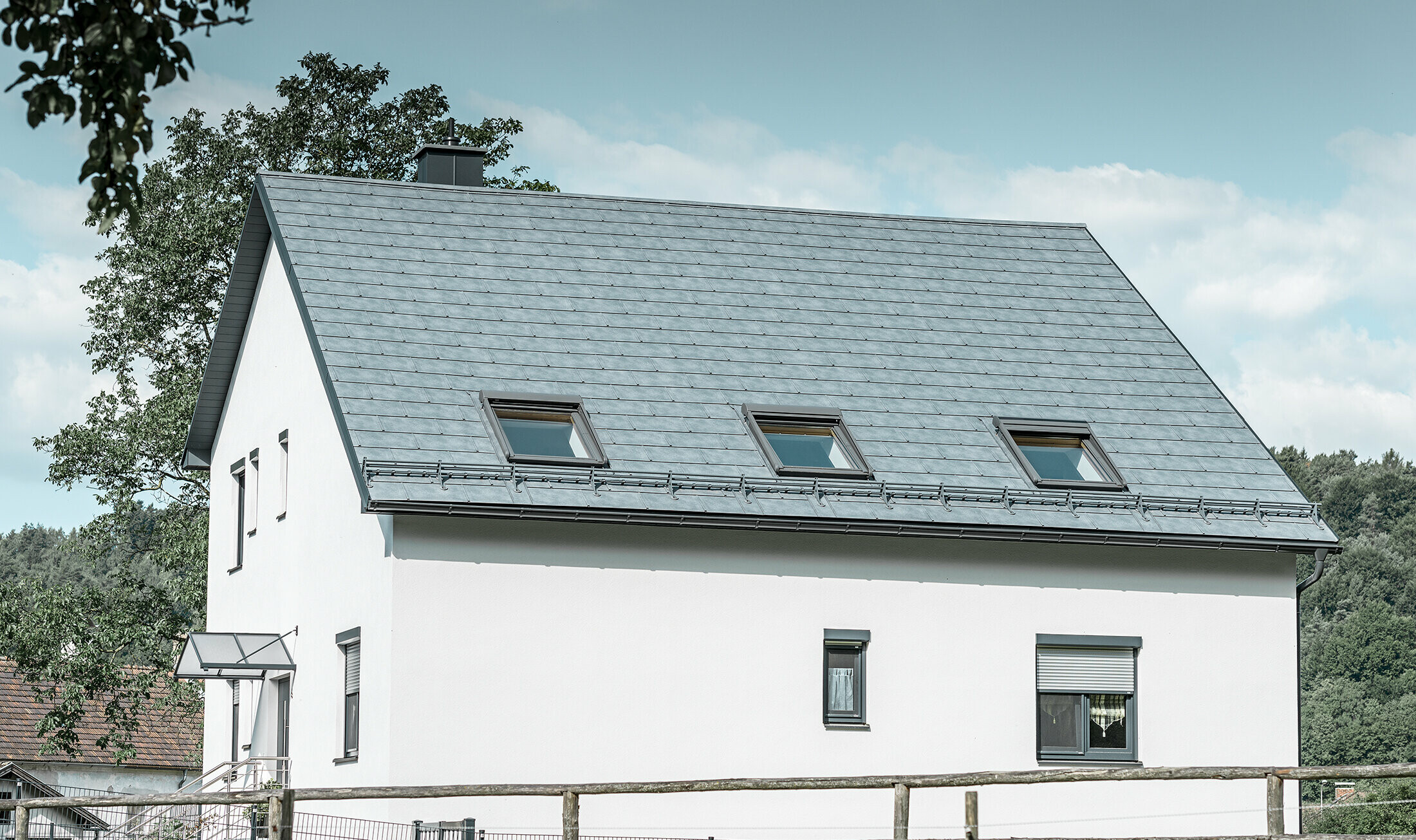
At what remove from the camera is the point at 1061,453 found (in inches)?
810

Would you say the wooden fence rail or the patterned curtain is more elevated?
the patterned curtain

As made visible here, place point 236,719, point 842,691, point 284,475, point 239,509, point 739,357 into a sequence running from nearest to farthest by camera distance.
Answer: point 842,691 < point 739,357 < point 284,475 < point 236,719 < point 239,509

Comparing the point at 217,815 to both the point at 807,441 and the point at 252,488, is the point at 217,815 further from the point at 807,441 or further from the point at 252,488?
the point at 807,441

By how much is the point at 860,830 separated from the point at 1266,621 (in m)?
5.19

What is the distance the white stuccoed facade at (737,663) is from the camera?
17.7 meters

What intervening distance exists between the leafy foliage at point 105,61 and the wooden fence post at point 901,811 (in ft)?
23.7

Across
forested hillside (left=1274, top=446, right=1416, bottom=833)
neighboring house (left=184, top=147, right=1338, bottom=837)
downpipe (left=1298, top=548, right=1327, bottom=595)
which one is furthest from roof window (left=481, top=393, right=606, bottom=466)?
forested hillside (left=1274, top=446, right=1416, bottom=833)

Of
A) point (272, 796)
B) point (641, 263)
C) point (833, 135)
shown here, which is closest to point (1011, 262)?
point (833, 135)

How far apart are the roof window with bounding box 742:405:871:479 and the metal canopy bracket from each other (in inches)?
233

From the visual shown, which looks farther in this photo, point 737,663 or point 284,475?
point 284,475

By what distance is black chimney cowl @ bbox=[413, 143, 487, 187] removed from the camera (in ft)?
81.6

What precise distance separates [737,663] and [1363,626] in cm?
7187

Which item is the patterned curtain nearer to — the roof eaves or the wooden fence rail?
the roof eaves

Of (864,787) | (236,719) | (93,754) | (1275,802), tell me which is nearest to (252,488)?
(236,719)
